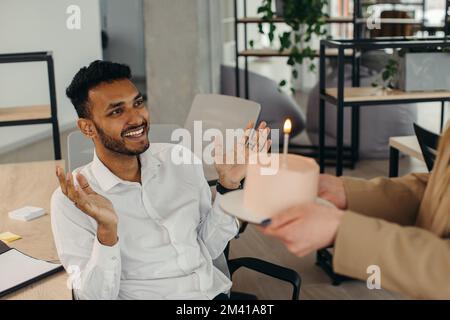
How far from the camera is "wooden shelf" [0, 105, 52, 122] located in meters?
3.43

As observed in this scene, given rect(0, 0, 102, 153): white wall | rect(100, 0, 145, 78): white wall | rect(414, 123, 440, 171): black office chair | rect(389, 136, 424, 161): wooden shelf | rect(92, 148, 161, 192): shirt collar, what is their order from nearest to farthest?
rect(92, 148, 161, 192): shirt collar
rect(414, 123, 440, 171): black office chair
rect(389, 136, 424, 161): wooden shelf
rect(0, 0, 102, 153): white wall
rect(100, 0, 145, 78): white wall

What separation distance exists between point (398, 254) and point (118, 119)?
103 cm

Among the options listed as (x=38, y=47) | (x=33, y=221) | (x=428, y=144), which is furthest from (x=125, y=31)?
(x=33, y=221)

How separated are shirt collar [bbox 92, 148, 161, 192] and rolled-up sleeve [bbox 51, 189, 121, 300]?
0.14 m

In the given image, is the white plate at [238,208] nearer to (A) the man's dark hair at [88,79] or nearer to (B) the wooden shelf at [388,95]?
(A) the man's dark hair at [88,79]

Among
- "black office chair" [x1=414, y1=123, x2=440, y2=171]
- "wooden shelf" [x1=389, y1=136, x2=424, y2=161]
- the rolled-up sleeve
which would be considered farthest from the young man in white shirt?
"wooden shelf" [x1=389, y1=136, x2=424, y2=161]

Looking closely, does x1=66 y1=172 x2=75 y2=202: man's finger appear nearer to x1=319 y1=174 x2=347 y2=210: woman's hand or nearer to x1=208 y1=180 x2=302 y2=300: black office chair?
x1=319 y1=174 x2=347 y2=210: woman's hand

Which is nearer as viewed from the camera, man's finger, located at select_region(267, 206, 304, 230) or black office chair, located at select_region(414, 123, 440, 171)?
man's finger, located at select_region(267, 206, 304, 230)

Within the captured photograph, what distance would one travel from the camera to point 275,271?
6.25 feet

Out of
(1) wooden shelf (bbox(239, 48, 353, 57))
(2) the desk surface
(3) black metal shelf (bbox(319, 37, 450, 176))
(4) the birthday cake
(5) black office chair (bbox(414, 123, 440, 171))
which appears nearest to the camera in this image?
(4) the birthday cake

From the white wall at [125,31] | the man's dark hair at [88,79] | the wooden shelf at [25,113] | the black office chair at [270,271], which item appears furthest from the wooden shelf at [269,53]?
the white wall at [125,31]

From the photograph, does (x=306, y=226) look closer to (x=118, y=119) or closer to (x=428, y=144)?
(x=118, y=119)

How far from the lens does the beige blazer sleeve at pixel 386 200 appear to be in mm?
1220

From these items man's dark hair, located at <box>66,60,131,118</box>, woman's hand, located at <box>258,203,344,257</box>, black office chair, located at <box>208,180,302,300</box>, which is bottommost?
black office chair, located at <box>208,180,302,300</box>
